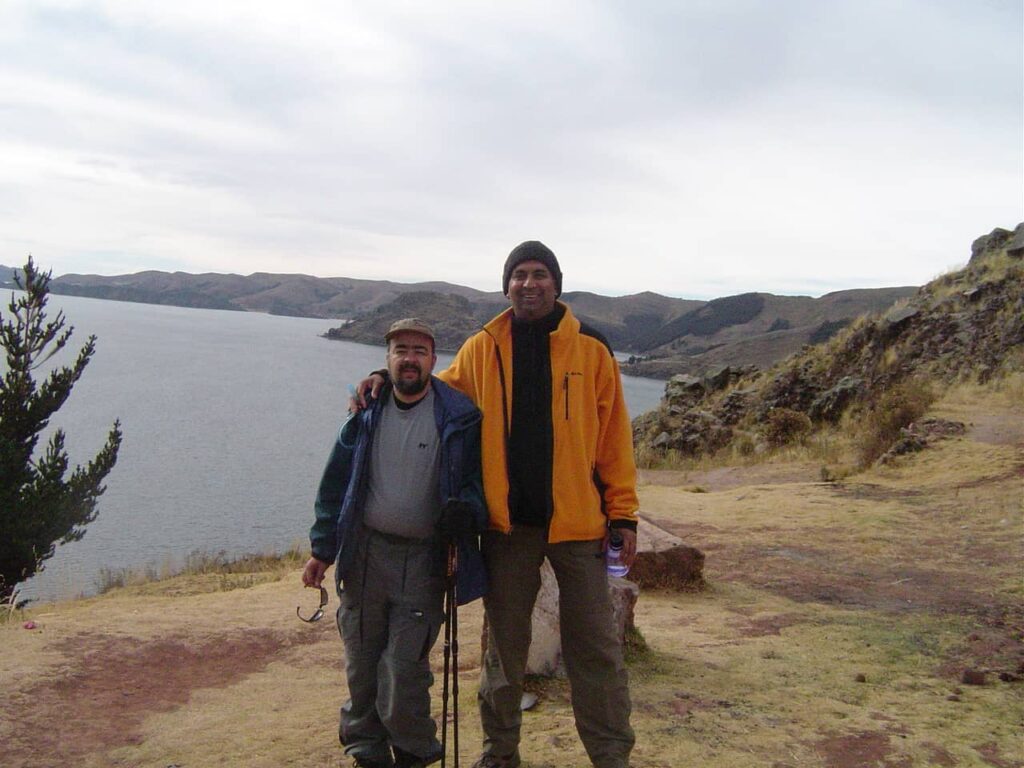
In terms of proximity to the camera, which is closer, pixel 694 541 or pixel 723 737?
pixel 723 737

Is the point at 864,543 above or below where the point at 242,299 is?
below

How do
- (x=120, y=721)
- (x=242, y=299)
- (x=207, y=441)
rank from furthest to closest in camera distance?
1. (x=242, y=299)
2. (x=207, y=441)
3. (x=120, y=721)

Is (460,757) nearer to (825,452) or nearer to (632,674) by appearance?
(632,674)

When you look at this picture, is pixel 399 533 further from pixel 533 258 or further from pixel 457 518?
pixel 533 258

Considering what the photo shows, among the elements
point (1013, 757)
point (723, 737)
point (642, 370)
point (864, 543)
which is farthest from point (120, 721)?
point (642, 370)

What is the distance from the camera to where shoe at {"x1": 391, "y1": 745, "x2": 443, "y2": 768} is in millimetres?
3285

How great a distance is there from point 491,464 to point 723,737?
1.78 m

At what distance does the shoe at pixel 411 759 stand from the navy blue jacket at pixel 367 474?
0.69 metres

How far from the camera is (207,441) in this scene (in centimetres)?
2691

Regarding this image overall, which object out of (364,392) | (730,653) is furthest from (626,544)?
(730,653)

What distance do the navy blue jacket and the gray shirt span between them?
0.03 metres

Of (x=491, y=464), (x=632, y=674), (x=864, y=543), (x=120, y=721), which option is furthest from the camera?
(x=864, y=543)

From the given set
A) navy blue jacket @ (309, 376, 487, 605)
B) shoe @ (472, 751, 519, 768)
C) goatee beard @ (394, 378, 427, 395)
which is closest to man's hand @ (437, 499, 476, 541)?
navy blue jacket @ (309, 376, 487, 605)

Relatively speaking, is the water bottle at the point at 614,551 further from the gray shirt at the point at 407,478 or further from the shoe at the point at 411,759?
the shoe at the point at 411,759
